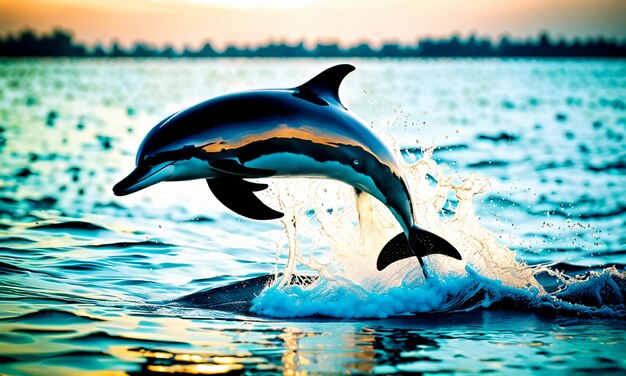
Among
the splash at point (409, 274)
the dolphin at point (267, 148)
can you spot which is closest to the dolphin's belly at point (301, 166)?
the dolphin at point (267, 148)

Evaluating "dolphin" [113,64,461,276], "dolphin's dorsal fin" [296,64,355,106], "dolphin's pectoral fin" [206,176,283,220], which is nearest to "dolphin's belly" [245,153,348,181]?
"dolphin" [113,64,461,276]

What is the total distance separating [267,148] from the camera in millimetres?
7633

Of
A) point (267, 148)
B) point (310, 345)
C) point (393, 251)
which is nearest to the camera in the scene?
point (310, 345)

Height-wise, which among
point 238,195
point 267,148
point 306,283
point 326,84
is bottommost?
point 306,283

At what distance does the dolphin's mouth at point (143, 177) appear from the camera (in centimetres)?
719

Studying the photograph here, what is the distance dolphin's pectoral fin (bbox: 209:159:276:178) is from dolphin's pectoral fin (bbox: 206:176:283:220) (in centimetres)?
14

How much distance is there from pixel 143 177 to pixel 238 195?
0.91 metres

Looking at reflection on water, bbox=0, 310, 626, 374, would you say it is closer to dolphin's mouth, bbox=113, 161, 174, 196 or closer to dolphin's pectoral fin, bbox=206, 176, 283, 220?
dolphin's pectoral fin, bbox=206, 176, 283, 220

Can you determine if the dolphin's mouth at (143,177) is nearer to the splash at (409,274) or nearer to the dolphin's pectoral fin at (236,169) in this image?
the dolphin's pectoral fin at (236,169)

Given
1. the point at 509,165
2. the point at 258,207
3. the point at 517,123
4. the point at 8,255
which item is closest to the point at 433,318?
the point at 258,207

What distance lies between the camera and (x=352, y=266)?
384 inches

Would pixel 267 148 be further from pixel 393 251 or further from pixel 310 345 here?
pixel 393 251

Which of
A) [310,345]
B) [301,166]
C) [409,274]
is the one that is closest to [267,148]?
[301,166]

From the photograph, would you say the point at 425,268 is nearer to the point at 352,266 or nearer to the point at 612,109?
the point at 352,266
